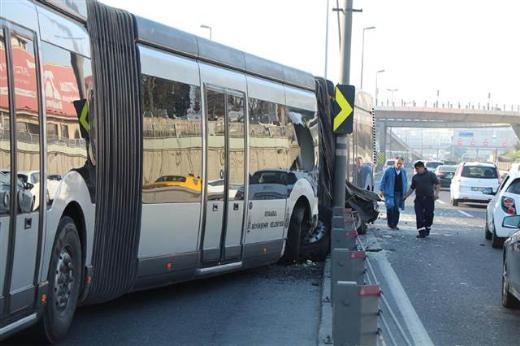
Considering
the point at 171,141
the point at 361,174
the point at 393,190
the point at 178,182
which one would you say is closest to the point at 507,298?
the point at 178,182

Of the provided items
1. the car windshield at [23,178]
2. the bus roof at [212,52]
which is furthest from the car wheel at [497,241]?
the car windshield at [23,178]

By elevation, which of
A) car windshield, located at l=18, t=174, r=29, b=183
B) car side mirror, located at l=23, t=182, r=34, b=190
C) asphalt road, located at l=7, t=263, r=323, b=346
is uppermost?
car windshield, located at l=18, t=174, r=29, b=183

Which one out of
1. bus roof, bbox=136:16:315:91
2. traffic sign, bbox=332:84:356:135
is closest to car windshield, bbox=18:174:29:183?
bus roof, bbox=136:16:315:91

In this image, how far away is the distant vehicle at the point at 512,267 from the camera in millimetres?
8748

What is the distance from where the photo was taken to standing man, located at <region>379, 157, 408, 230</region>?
66.4 feet

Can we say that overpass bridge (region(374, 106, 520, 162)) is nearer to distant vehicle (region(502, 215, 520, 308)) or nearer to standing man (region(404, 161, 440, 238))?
standing man (region(404, 161, 440, 238))

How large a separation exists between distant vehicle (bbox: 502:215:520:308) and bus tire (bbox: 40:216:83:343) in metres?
4.21

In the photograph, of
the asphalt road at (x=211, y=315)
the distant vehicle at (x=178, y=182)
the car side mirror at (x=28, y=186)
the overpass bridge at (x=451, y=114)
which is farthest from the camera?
the overpass bridge at (x=451, y=114)

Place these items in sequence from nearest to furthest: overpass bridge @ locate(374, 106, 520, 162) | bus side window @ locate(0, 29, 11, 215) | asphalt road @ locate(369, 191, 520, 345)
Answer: bus side window @ locate(0, 29, 11, 215) → asphalt road @ locate(369, 191, 520, 345) → overpass bridge @ locate(374, 106, 520, 162)

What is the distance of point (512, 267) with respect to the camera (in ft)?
29.4

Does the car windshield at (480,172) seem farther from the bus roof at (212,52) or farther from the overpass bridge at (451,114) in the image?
the overpass bridge at (451,114)

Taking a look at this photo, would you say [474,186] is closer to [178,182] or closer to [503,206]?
[503,206]

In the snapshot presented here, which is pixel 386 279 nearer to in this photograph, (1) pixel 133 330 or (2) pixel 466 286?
(2) pixel 466 286

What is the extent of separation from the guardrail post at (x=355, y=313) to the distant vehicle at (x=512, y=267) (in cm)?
321
